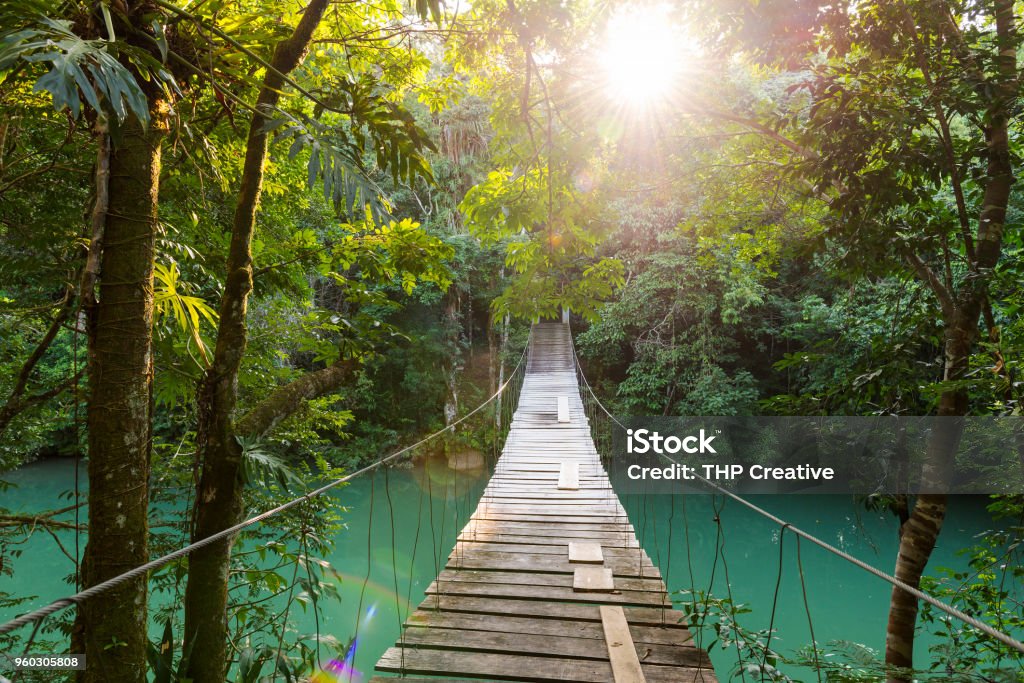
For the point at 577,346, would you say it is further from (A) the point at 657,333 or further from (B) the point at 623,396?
(A) the point at 657,333

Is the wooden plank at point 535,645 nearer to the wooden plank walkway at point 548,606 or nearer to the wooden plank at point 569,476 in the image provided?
the wooden plank walkway at point 548,606

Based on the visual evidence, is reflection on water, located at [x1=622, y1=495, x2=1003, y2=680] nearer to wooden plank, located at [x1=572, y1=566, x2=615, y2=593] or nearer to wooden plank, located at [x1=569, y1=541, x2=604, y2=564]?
wooden plank, located at [x1=569, y1=541, x2=604, y2=564]

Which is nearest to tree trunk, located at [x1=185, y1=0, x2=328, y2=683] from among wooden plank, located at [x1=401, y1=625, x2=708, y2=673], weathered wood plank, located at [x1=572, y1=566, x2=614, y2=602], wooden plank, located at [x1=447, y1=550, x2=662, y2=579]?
wooden plank, located at [x1=401, y1=625, x2=708, y2=673]

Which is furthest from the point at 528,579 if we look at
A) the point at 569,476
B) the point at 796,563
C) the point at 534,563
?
the point at 796,563

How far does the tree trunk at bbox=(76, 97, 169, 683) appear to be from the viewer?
0.97 meters

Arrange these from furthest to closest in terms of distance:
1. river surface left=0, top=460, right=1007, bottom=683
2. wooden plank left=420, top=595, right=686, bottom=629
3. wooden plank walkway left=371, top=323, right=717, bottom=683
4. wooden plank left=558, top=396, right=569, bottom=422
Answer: wooden plank left=558, top=396, right=569, bottom=422 < river surface left=0, top=460, right=1007, bottom=683 < wooden plank left=420, top=595, right=686, bottom=629 < wooden plank walkway left=371, top=323, right=717, bottom=683

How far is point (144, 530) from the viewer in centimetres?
104

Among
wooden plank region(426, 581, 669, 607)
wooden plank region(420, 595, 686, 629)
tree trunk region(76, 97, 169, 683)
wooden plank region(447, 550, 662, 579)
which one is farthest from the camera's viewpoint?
wooden plank region(447, 550, 662, 579)

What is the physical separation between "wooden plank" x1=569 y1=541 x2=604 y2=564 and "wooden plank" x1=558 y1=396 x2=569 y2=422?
2.85 meters

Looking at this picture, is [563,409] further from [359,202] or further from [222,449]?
[222,449]

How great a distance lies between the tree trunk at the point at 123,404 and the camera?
965 millimetres

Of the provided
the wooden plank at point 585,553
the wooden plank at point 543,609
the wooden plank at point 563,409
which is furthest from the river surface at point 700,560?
the wooden plank at point 543,609

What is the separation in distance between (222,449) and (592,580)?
1369 millimetres

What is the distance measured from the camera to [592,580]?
191 cm
